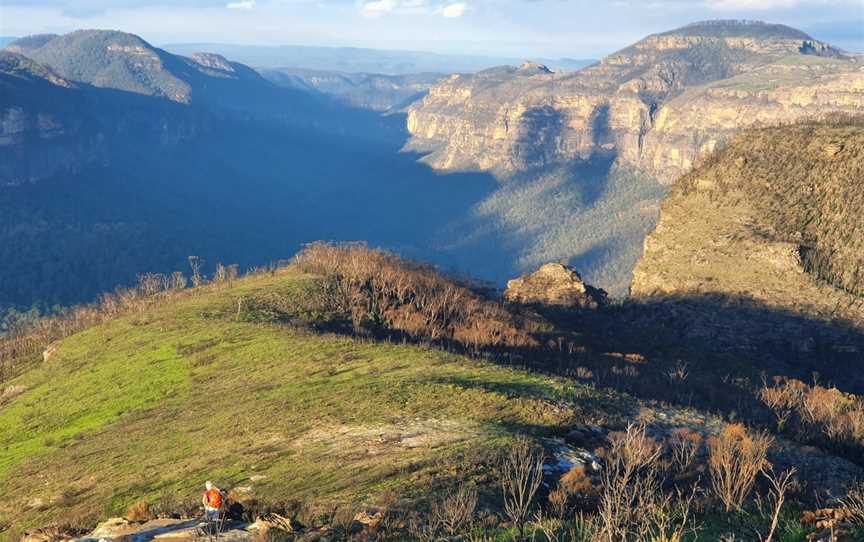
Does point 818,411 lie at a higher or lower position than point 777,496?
lower

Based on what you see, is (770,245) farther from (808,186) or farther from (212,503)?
(212,503)

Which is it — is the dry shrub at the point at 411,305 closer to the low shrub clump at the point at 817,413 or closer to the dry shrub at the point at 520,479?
the low shrub clump at the point at 817,413

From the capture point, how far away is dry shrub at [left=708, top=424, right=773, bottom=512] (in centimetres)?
3569

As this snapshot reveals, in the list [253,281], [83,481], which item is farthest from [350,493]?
[253,281]

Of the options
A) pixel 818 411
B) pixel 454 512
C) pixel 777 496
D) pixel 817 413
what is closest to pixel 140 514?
pixel 454 512

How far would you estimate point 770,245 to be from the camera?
108375mm

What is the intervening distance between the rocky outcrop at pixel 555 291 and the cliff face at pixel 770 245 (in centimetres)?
794

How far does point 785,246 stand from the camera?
106938 millimetres

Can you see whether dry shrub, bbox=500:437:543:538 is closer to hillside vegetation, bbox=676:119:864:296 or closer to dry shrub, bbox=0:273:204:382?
dry shrub, bbox=0:273:204:382

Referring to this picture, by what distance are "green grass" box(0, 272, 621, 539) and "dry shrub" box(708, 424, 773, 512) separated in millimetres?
8375

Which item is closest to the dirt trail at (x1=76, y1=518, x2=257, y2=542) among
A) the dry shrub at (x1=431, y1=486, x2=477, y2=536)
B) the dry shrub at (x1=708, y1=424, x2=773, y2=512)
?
the dry shrub at (x1=431, y1=486, x2=477, y2=536)

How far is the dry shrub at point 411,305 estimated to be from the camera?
83875mm

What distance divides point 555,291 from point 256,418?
244 ft

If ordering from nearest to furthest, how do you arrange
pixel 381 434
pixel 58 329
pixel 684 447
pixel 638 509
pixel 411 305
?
pixel 638 509 < pixel 684 447 < pixel 381 434 < pixel 411 305 < pixel 58 329
